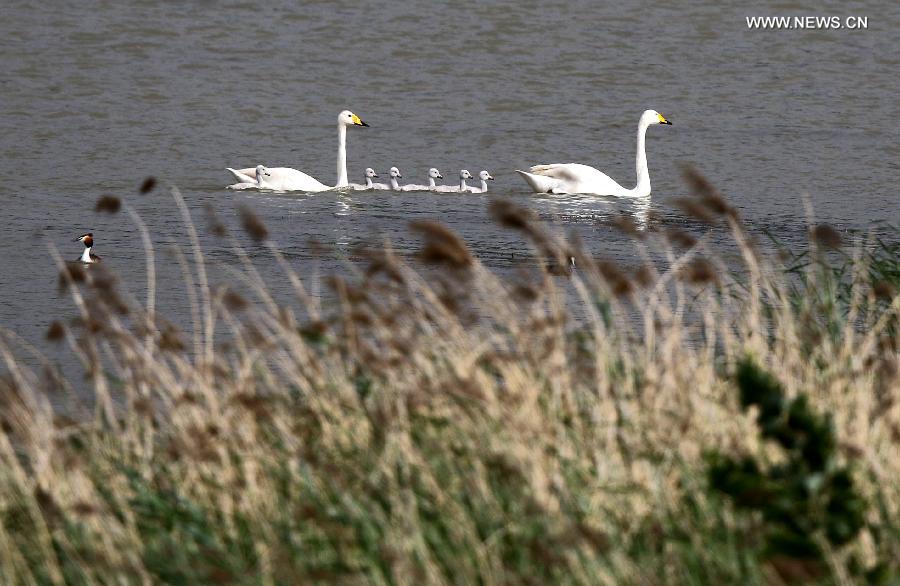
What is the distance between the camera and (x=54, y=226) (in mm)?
15781

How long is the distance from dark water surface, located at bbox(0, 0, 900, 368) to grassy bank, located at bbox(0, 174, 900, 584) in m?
5.74

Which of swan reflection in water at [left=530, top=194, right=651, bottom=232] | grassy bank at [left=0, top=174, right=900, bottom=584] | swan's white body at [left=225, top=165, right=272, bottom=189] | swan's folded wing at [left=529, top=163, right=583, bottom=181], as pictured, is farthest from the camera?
swan's white body at [left=225, top=165, right=272, bottom=189]

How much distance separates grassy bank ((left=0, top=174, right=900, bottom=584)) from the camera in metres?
4.18

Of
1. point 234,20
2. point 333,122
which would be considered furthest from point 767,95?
point 234,20

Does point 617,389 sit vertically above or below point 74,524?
above

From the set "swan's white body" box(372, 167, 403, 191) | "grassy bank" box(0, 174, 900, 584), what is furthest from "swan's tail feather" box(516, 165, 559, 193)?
"grassy bank" box(0, 174, 900, 584)

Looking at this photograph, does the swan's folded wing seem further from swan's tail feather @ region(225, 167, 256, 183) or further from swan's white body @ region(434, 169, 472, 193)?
swan's tail feather @ region(225, 167, 256, 183)

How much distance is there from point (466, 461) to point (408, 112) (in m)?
19.3

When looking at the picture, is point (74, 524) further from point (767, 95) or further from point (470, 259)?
point (767, 95)

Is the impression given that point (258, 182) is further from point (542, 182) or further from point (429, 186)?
point (542, 182)

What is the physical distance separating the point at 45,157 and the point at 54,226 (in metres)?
4.74

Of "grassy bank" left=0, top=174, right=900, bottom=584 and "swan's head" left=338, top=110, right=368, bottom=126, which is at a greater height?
"swan's head" left=338, top=110, right=368, bottom=126

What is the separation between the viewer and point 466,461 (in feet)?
16.2

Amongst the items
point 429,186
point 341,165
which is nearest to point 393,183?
point 429,186
